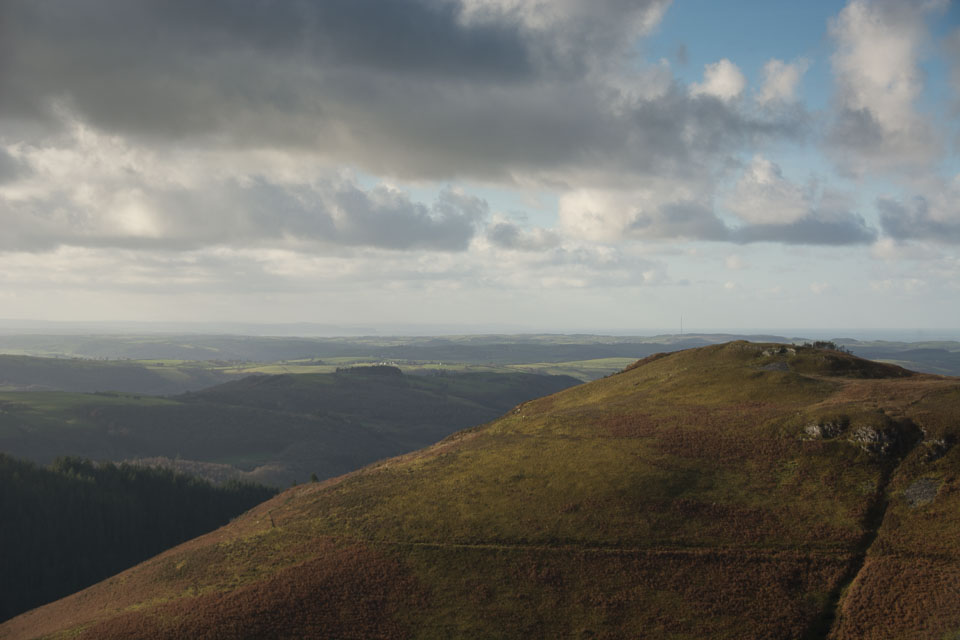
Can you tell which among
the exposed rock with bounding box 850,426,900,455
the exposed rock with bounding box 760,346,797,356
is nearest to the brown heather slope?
the exposed rock with bounding box 850,426,900,455

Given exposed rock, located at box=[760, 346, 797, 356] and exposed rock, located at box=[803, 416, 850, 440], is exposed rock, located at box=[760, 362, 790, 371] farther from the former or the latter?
exposed rock, located at box=[803, 416, 850, 440]

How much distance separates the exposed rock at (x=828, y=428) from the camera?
7669cm

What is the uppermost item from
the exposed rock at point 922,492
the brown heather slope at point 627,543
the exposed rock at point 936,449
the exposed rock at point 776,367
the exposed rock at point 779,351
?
the exposed rock at point 779,351

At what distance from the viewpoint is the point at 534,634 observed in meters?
56.8

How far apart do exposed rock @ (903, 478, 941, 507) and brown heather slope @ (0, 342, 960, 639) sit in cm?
20

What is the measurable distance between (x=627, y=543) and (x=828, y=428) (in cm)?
3046

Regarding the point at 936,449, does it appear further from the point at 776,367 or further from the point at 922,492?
the point at 776,367

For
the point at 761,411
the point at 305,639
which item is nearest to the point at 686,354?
the point at 761,411

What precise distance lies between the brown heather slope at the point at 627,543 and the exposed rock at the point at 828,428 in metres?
0.21

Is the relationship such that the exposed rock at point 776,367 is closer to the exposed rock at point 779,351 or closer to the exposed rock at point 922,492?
the exposed rock at point 779,351

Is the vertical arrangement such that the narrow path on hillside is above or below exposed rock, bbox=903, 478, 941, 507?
below

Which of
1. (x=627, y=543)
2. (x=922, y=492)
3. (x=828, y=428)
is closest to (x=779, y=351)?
(x=828, y=428)

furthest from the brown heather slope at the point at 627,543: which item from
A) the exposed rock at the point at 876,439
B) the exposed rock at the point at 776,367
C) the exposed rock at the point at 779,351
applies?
the exposed rock at the point at 779,351

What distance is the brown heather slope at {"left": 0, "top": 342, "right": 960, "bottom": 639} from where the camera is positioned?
185 ft
